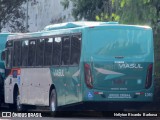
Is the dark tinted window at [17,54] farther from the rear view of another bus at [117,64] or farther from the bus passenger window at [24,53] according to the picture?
the rear view of another bus at [117,64]

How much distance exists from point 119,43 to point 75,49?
1359 millimetres

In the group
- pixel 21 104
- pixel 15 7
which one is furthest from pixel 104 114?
pixel 15 7

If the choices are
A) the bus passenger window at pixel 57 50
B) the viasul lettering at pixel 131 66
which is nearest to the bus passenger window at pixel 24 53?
the bus passenger window at pixel 57 50

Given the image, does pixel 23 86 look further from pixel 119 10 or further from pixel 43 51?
A: pixel 119 10

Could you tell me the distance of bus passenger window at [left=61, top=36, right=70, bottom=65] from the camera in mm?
20923

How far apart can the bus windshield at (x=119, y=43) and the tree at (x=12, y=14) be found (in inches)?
1091

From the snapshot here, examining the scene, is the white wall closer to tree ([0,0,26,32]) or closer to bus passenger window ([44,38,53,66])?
tree ([0,0,26,32])

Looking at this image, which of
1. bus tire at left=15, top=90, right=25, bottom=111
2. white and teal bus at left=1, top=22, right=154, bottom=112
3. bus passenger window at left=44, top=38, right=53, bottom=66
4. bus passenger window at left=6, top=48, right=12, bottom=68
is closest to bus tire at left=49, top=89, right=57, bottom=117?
white and teal bus at left=1, top=22, right=154, bottom=112

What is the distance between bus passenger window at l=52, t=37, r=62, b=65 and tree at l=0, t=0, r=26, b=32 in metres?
25.6

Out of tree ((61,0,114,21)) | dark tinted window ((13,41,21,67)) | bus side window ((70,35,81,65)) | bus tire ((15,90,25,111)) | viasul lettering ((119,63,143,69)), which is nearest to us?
viasul lettering ((119,63,143,69))

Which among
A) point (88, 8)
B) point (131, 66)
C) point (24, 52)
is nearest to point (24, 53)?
point (24, 52)

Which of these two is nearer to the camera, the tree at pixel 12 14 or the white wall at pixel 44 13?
the white wall at pixel 44 13

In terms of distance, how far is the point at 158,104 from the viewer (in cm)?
2392

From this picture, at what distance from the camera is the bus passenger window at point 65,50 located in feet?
68.6
